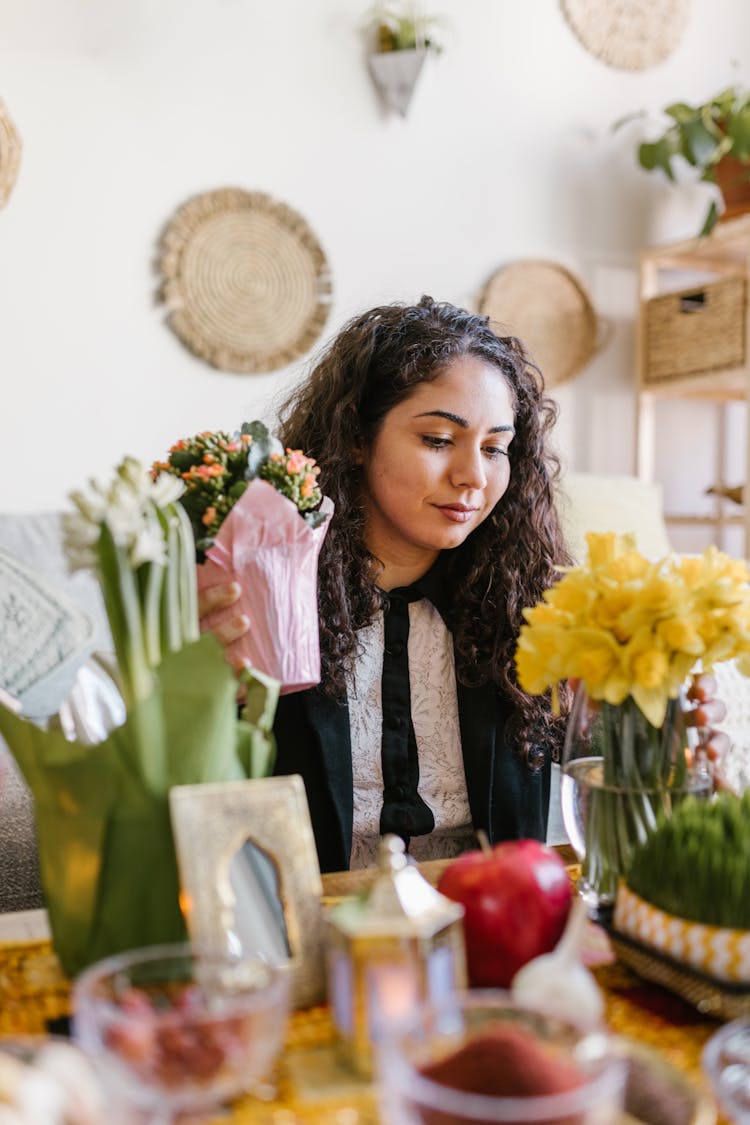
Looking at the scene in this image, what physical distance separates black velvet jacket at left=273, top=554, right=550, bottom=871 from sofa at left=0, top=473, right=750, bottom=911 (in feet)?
0.88

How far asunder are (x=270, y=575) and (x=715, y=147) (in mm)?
2715

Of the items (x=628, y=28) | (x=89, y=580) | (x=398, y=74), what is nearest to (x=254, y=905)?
(x=89, y=580)

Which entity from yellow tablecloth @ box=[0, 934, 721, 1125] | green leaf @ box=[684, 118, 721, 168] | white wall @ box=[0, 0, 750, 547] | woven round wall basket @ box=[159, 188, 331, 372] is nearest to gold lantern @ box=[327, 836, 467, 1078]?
yellow tablecloth @ box=[0, 934, 721, 1125]

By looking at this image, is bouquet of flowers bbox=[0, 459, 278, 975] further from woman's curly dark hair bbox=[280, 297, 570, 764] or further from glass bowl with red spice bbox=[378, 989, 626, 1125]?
woman's curly dark hair bbox=[280, 297, 570, 764]

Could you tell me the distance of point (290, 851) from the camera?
675 mm

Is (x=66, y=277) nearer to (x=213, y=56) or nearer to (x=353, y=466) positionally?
(x=213, y=56)

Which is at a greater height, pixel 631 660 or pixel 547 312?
pixel 547 312

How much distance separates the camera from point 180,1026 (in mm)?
479

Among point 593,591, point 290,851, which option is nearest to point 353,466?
point 593,591

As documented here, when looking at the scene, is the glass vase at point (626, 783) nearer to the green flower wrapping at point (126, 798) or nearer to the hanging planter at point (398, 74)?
the green flower wrapping at point (126, 798)

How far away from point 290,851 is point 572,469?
278 centimetres

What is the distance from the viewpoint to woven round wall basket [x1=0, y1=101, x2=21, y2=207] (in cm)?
248

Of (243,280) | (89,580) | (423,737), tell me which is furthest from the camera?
(243,280)

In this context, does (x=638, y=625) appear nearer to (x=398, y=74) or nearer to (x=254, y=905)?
(x=254, y=905)
